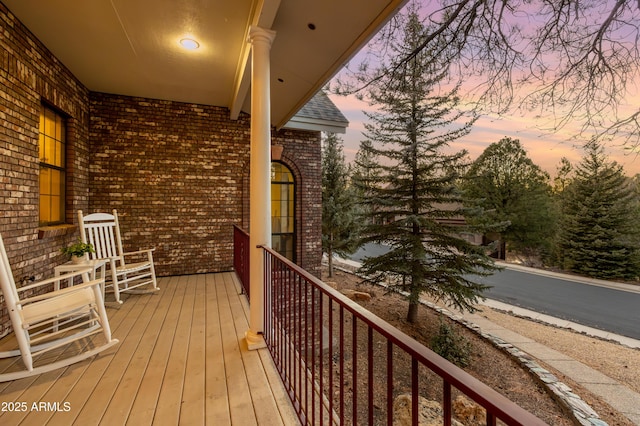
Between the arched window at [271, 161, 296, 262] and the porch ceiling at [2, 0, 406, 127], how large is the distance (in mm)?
2073

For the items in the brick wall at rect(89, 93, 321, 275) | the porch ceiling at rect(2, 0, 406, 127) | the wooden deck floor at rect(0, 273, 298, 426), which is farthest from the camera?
the brick wall at rect(89, 93, 321, 275)

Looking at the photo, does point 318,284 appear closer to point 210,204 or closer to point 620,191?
point 210,204

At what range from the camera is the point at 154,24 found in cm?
289

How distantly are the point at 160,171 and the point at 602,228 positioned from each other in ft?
58.1

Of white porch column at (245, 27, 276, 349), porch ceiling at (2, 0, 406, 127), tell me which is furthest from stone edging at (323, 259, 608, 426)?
porch ceiling at (2, 0, 406, 127)

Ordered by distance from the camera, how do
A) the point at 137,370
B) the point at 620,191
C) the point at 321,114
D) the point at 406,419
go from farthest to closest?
the point at 620,191 → the point at 321,114 → the point at 406,419 → the point at 137,370

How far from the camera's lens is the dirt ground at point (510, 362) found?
4387 mm

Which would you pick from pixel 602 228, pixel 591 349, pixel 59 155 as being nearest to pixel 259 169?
pixel 59 155

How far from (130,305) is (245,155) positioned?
3142 mm

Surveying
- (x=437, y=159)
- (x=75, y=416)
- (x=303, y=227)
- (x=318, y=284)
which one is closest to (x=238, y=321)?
(x=75, y=416)

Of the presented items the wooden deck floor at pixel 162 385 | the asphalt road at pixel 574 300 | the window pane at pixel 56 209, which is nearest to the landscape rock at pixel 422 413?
the wooden deck floor at pixel 162 385

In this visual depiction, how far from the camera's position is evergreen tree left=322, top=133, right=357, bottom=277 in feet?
34.9

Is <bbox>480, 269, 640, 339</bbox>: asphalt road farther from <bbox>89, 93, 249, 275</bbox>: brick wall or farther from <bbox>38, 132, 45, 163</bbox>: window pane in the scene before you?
<bbox>38, 132, 45, 163</bbox>: window pane

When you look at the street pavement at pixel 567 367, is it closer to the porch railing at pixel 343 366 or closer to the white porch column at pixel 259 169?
the porch railing at pixel 343 366
